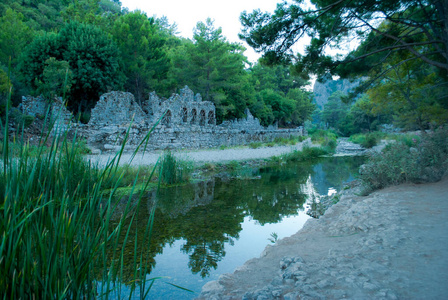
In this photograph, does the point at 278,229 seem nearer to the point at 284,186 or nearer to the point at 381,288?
the point at 381,288

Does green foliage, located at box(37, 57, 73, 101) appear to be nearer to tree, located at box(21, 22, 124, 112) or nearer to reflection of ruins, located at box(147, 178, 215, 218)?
tree, located at box(21, 22, 124, 112)

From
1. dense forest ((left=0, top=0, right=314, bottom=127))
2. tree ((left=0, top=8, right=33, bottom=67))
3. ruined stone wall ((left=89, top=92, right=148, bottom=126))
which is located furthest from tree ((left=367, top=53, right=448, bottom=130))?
tree ((left=0, top=8, right=33, bottom=67))

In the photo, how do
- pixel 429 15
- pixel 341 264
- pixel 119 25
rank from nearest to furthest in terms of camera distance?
1. pixel 341 264
2. pixel 429 15
3. pixel 119 25

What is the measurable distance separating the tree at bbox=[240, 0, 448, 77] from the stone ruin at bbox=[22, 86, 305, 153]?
6.26 m

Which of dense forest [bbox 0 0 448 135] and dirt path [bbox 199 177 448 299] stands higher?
dense forest [bbox 0 0 448 135]

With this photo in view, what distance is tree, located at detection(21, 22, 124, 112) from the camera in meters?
17.6

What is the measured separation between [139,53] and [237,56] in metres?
8.65

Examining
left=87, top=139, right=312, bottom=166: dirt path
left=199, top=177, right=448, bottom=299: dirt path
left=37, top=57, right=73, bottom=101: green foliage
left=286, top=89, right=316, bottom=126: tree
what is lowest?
left=199, top=177, right=448, bottom=299: dirt path

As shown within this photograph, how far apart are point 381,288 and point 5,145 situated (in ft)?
7.94

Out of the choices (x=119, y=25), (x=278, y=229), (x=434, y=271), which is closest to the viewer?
(x=434, y=271)

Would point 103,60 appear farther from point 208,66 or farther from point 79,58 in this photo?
point 208,66

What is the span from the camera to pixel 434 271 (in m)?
2.09

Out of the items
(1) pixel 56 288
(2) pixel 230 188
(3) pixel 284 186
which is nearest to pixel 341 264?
(1) pixel 56 288

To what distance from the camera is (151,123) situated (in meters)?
15.4
